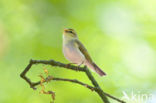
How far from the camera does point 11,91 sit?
3.35 m

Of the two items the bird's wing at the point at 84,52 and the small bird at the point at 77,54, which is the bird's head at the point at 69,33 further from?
the bird's wing at the point at 84,52

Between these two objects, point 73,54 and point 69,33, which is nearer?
point 73,54

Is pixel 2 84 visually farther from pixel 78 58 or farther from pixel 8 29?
pixel 78 58

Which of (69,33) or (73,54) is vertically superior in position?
(69,33)

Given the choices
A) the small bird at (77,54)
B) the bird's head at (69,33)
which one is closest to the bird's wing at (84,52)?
the small bird at (77,54)

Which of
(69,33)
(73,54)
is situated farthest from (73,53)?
(69,33)

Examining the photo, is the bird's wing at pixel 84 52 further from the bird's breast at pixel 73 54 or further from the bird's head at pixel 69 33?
the bird's head at pixel 69 33

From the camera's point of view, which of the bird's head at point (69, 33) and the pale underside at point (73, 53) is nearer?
the pale underside at point (73, 53)

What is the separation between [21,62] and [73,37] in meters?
1.12

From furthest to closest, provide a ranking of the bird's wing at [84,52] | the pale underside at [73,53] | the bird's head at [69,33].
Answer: the bird's head at [69,33], the pale underside at [73,53], the bird's wing at [84,52]

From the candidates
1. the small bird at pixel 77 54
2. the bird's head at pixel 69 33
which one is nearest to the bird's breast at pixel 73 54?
the small bird at pixel 77 54

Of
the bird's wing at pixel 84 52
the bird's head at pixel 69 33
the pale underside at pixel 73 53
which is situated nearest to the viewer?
the bird's wing at pixel 84 52

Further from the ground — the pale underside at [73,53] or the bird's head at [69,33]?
the bird's head at [69,33]

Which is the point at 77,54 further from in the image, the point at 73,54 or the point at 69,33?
the point at 69,33
